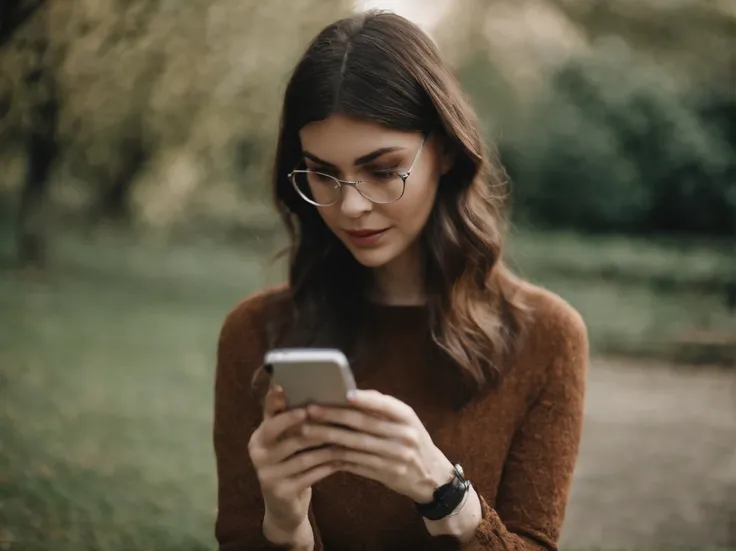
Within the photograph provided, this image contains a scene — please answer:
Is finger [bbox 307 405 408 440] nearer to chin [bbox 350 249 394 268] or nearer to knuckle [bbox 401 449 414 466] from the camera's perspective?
knuckle [bbox 401 449 414 466]

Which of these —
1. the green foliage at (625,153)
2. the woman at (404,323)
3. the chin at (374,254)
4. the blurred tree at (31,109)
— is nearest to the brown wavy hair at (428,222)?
the woman at (404,323)

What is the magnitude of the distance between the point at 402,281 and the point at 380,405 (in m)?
0.42

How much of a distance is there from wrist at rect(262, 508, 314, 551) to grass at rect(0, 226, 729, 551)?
0.50m

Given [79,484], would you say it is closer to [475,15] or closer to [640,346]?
[640,346]

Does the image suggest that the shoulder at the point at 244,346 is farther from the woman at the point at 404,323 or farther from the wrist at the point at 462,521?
the wrist at the point at 462,521

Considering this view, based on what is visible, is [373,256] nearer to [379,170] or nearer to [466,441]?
[379,170]

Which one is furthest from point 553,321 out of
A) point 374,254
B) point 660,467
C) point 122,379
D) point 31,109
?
point 31,109

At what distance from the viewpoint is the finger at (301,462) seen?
0.78 meters

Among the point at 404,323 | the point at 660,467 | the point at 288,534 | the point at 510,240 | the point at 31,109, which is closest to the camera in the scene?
the point at 288,534

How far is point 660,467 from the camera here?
157 cm

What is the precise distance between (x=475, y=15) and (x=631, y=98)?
42 cm

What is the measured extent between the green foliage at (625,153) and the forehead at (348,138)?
1.01 metres

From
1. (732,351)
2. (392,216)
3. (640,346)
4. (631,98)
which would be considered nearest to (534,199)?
(631,98)

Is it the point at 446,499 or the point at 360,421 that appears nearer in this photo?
the point at 360,421
